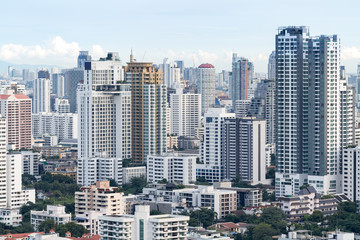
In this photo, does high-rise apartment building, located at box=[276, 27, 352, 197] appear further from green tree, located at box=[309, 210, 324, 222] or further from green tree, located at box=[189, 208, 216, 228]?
green tree, located at box=[189, 208, 216, 228]

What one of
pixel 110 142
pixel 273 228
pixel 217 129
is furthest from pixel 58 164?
pixel 273 228

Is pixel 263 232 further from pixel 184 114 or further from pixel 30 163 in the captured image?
pixel 184 114

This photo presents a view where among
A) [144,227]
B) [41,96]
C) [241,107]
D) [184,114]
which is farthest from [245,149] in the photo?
[41,96]

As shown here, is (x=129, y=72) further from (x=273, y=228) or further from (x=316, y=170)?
(x=273, y=228)

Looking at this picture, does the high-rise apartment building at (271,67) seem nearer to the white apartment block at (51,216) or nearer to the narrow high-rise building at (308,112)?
the narrow high-rise building at (308,112)

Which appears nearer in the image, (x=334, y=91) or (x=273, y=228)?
(x=273, y=228)

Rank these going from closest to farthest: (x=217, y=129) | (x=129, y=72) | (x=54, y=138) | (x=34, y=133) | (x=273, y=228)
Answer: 1. (x=273, y=228)
2. (x=217, y=129)
3. (x=129, y=72)
4. (x=54, y=138)
5. (x=34, y=133)
